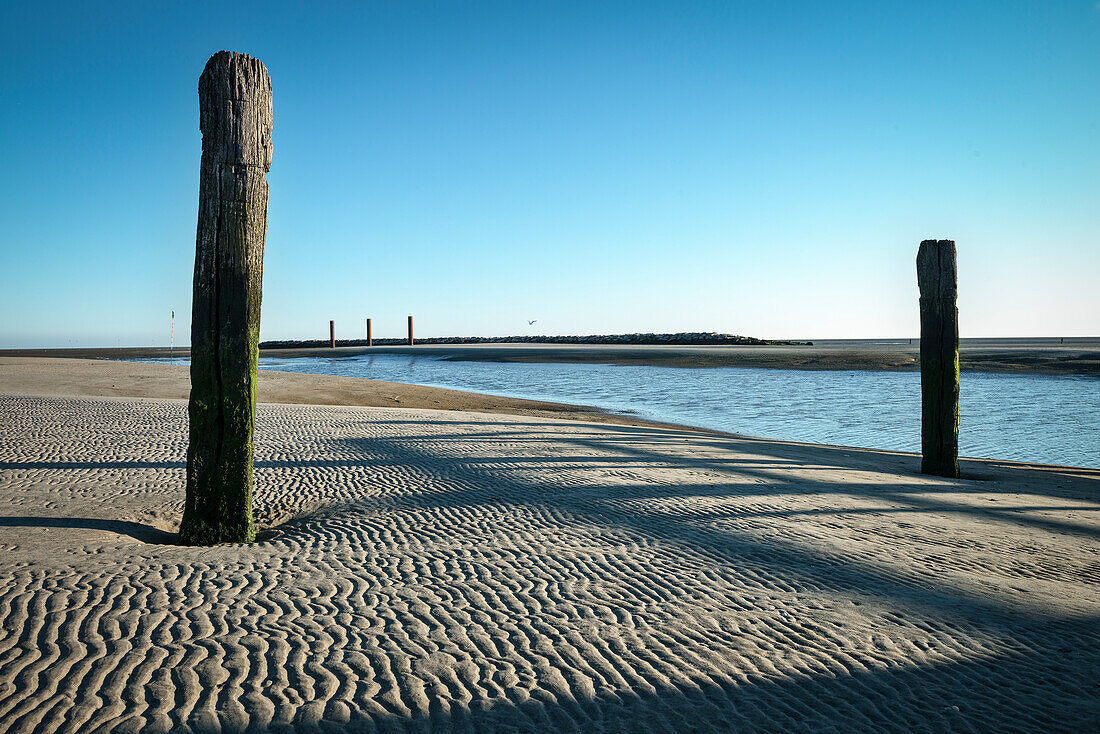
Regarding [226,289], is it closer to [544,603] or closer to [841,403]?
[544,603]

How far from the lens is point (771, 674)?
3908 mm

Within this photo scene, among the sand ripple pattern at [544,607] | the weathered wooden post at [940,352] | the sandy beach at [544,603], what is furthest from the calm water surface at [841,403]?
the sand ripple pattern at [544,607]

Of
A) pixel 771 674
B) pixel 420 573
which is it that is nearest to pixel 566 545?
pixel 420 573

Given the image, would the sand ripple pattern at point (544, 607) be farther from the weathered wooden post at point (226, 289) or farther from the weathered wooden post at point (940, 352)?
the weathered wooden post at point (940, 352)

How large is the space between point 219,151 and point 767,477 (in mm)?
8426

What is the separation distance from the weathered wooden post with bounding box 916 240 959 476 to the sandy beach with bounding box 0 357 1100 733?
1.40m

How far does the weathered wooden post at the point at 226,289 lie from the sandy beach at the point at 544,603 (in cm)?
56

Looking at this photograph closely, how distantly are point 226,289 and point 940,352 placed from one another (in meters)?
11.0

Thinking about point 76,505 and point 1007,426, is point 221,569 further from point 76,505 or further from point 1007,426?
point 1007,426

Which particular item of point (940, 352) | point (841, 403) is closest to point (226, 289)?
point (940, 352)

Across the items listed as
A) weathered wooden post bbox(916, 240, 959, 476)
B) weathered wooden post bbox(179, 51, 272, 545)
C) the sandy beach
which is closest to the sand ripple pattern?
the sandy beach

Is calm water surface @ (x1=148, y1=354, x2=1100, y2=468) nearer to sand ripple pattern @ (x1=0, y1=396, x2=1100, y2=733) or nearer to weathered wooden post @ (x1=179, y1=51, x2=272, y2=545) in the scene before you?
sand ripple pattern @ (x1=0, y1=396, x2=1100, y2=733)

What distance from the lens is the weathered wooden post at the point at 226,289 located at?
6.03 metres

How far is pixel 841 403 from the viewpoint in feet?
80.0
